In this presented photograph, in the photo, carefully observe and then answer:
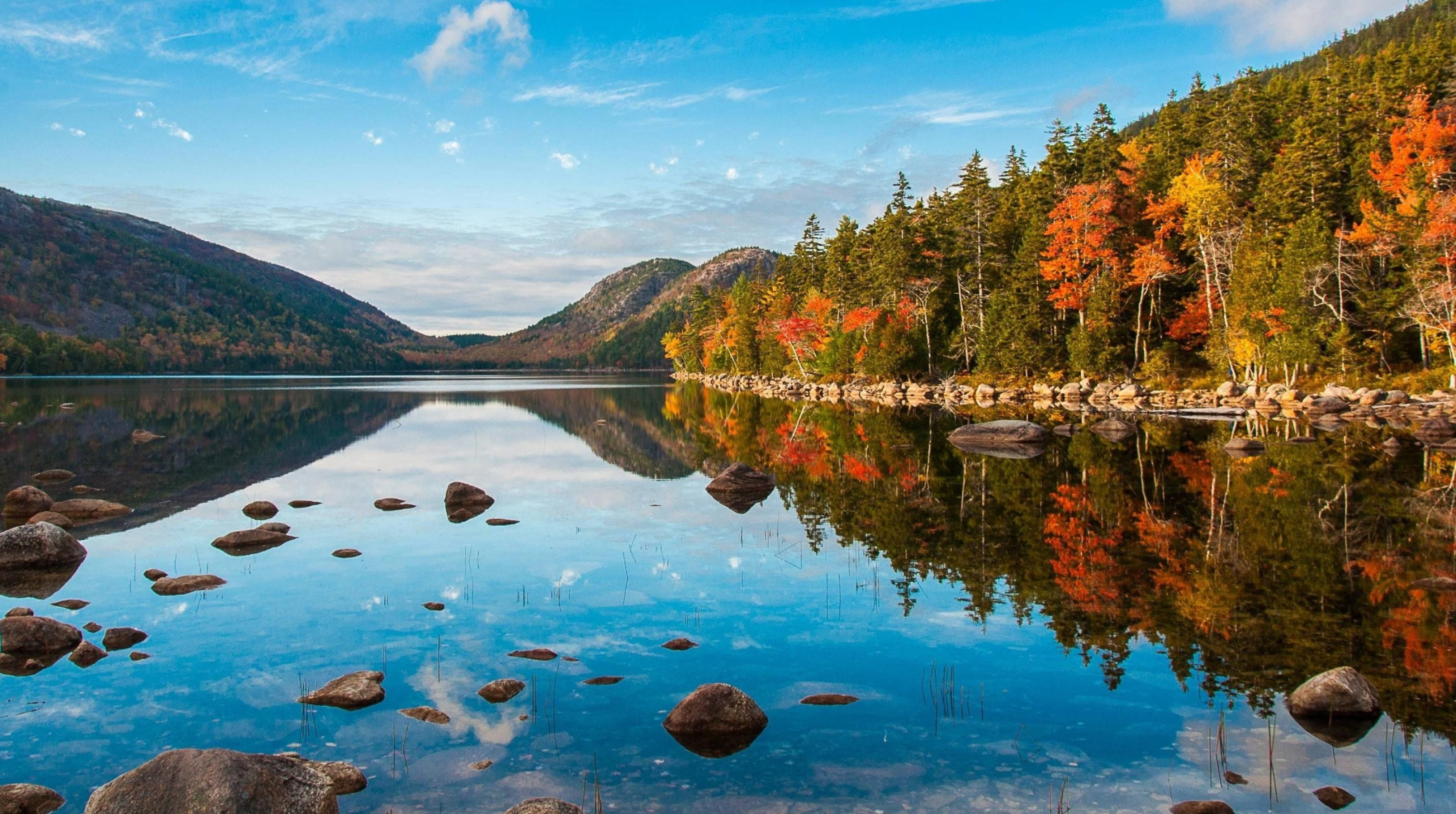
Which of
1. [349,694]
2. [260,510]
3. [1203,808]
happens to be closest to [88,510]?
[260,510]

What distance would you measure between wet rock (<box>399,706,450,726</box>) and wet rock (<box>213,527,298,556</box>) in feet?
35.2

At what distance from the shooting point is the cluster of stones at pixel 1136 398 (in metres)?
43.2

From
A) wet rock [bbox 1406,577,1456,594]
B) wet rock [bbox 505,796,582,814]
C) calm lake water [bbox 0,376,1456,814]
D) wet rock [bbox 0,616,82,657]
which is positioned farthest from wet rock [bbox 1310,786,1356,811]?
wet rock [bbox 0,616,82,657]

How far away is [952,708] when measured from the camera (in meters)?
9.47

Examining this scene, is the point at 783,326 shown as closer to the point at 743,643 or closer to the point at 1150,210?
the point at 1150,210

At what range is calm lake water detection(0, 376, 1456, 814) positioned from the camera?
7.92 m

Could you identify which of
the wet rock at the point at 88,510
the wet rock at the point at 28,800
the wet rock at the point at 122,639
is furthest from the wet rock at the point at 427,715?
the wet rock at the point at 88,510

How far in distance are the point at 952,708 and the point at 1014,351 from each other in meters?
55.8

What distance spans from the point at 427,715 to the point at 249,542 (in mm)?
11983

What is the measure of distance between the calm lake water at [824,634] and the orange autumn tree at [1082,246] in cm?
3047

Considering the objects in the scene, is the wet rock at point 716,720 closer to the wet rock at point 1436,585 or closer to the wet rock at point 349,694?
the wet rock at point 349,694

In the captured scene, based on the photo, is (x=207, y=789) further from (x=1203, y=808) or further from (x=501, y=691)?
(x=1203, y=808)

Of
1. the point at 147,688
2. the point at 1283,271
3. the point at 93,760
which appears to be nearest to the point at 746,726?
the point at 93,760

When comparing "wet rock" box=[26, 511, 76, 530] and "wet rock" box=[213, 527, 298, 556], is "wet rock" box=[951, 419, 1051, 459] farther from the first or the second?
"wet rock" box=[26, 511, 76, 530]
